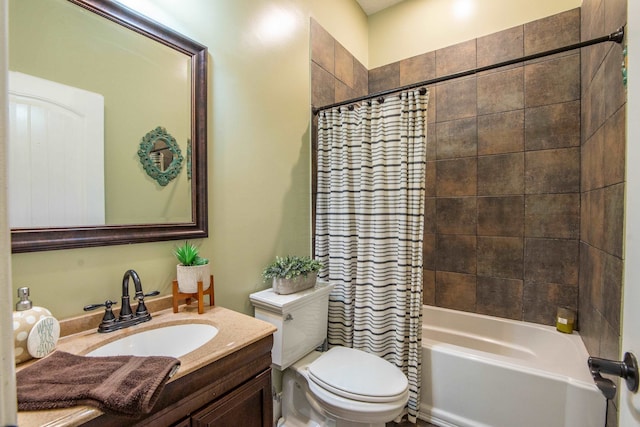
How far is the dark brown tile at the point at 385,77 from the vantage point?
263 cm

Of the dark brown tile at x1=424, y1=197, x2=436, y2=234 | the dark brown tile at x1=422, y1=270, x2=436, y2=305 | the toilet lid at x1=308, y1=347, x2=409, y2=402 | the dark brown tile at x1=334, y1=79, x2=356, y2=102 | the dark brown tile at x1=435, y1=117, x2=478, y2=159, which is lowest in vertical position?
the toilet lid at x1=308, y1=347, x2=409, y2=402

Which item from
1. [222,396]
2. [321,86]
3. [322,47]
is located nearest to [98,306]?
[222,396]

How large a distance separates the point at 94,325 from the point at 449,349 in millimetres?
1813

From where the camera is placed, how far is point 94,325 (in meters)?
1.02

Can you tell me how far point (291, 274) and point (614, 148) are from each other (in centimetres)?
163

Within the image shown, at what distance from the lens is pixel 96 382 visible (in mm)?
669

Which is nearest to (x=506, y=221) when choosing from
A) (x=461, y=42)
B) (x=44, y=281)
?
(x=461, y=42)

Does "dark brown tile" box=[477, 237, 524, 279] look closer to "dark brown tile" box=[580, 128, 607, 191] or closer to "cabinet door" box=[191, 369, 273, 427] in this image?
"dark brown tile" box=[580, 128, 607, 191]

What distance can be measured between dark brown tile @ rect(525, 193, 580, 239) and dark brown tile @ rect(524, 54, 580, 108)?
0.68 metres

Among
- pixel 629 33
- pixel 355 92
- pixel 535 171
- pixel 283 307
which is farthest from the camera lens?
pixel 355 92

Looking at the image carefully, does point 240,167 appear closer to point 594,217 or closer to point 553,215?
point 594,217

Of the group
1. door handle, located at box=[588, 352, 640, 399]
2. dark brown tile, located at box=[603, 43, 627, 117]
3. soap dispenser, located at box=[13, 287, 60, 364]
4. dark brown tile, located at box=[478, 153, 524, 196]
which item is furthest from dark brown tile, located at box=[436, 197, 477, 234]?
soap dispenser, located at box=[13, 287, 60, 364]

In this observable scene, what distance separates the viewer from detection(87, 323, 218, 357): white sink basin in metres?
0.97

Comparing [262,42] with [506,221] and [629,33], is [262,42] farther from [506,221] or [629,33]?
[506,221]
